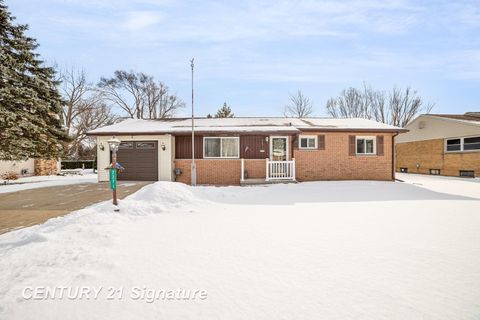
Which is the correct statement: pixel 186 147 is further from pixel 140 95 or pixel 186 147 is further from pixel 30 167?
pixel 140 95

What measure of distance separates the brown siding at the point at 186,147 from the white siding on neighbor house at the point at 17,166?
13004 millimetres

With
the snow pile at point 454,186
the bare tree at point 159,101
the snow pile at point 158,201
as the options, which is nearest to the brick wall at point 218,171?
the snow pile at point 158,201

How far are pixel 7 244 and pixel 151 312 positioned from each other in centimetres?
324

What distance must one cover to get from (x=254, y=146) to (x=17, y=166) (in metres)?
18.8

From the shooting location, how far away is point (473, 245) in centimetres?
390

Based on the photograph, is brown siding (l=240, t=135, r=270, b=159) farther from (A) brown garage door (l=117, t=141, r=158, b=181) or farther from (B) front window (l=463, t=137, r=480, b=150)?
(B) front window (l=463, t=137, r=480, b=150)

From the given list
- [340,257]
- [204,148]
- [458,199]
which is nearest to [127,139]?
[204,148]

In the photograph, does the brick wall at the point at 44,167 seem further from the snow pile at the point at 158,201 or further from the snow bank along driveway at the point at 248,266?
the snow bank along driveway at the point at 248,266

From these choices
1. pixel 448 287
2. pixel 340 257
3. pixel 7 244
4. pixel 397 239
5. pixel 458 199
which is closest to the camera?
pixel 448 287

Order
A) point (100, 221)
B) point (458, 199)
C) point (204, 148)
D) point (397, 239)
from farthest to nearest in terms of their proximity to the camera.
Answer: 1. point (204, 148)
2. point (458, 199)
3. point (100, 221)
4. point (397, 239)

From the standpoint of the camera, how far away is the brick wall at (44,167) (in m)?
20.5

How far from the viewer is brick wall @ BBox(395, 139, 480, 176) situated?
16.6 metres

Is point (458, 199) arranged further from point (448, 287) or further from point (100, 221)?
point (100, 221)

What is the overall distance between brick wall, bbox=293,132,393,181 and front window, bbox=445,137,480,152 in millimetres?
8210
